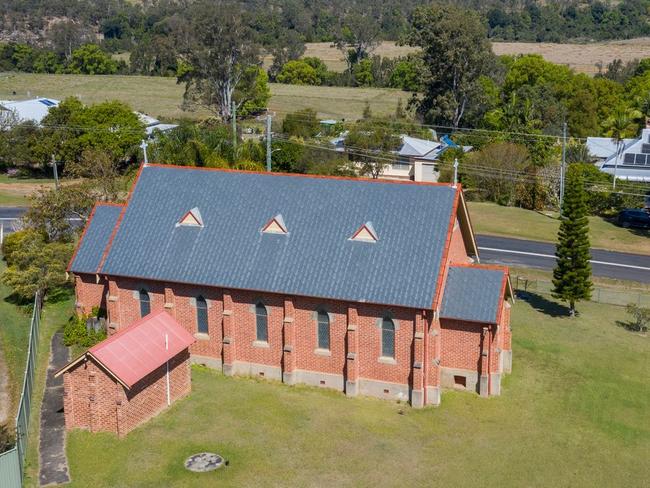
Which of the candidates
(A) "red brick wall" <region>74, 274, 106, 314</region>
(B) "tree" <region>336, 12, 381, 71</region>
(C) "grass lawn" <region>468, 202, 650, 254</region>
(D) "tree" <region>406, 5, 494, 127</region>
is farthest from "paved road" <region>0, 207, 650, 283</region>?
(B) "tree" <region>336, 12, 381, 71</region>

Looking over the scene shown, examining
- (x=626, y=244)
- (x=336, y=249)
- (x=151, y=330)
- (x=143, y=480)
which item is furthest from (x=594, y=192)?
(x=143, y=480)

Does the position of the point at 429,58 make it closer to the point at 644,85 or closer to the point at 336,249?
the point at 644,85

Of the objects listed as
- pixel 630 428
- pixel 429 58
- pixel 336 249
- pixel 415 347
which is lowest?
pixel 630 428

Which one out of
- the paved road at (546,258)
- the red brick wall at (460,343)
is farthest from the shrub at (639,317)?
the red brick wall at (460,343)

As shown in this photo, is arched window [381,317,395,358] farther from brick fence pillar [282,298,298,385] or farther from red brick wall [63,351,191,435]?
red brick wall [63,351,191,435]

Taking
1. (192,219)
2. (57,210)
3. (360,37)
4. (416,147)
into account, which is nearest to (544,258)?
(192,219)

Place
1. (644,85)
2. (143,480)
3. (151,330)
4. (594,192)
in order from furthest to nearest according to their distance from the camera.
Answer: (644,85)
(594,192)
(151,330)
(143,480)

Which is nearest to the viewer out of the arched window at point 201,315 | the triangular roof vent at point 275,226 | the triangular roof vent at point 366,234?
the triangular roof vent at point 366,234

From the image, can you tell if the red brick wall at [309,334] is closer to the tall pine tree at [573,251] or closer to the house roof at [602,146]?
the tall pine tree at [573,251]
